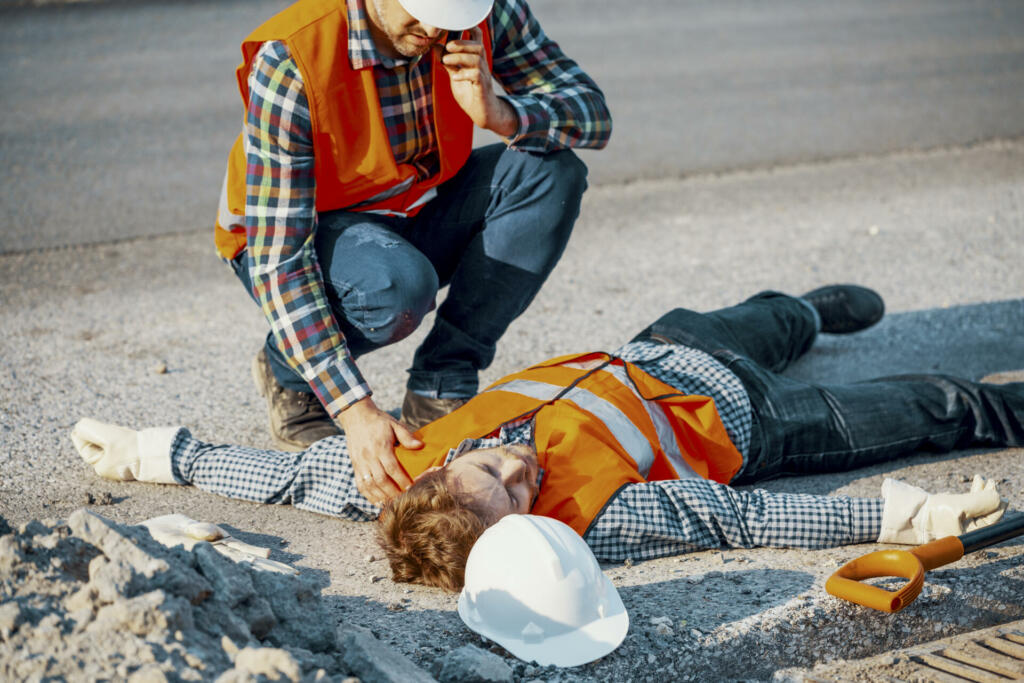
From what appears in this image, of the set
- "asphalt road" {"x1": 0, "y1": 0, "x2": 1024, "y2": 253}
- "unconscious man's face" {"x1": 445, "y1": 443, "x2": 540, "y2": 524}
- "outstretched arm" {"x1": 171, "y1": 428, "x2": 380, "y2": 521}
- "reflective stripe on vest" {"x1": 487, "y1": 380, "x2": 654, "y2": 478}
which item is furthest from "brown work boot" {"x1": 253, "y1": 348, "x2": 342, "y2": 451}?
"asphalt road" {"x1": 0, "y1": 0, "x2": 1024, "y2": 253}

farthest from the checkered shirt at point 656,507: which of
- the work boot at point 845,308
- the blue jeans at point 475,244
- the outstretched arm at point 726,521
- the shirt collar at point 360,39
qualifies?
the work boot at point 845,308

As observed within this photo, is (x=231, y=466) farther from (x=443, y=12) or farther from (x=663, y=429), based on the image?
(x=443, y=12)

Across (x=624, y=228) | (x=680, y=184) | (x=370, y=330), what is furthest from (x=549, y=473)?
(x=680, y=184)

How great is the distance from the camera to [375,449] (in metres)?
2.84

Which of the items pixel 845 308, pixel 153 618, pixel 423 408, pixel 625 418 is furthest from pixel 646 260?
pixel 153 618

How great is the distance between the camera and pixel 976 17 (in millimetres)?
11742

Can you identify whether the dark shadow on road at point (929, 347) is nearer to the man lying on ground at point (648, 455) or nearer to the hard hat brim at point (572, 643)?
the man lying on ground at point (648, 455)

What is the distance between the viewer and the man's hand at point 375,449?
9.25ft

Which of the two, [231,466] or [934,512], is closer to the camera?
[934,512]

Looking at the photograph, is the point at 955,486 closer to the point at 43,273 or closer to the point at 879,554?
the point at 879,554

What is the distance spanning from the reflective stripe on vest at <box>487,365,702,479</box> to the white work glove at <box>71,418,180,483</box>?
99 centimetres

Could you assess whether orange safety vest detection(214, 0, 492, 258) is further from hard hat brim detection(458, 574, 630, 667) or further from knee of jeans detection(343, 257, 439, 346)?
hard hat brim detection(458, 574, 630, 667)

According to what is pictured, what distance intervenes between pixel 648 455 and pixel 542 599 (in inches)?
30.0

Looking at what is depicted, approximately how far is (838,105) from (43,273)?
569 centimetres
